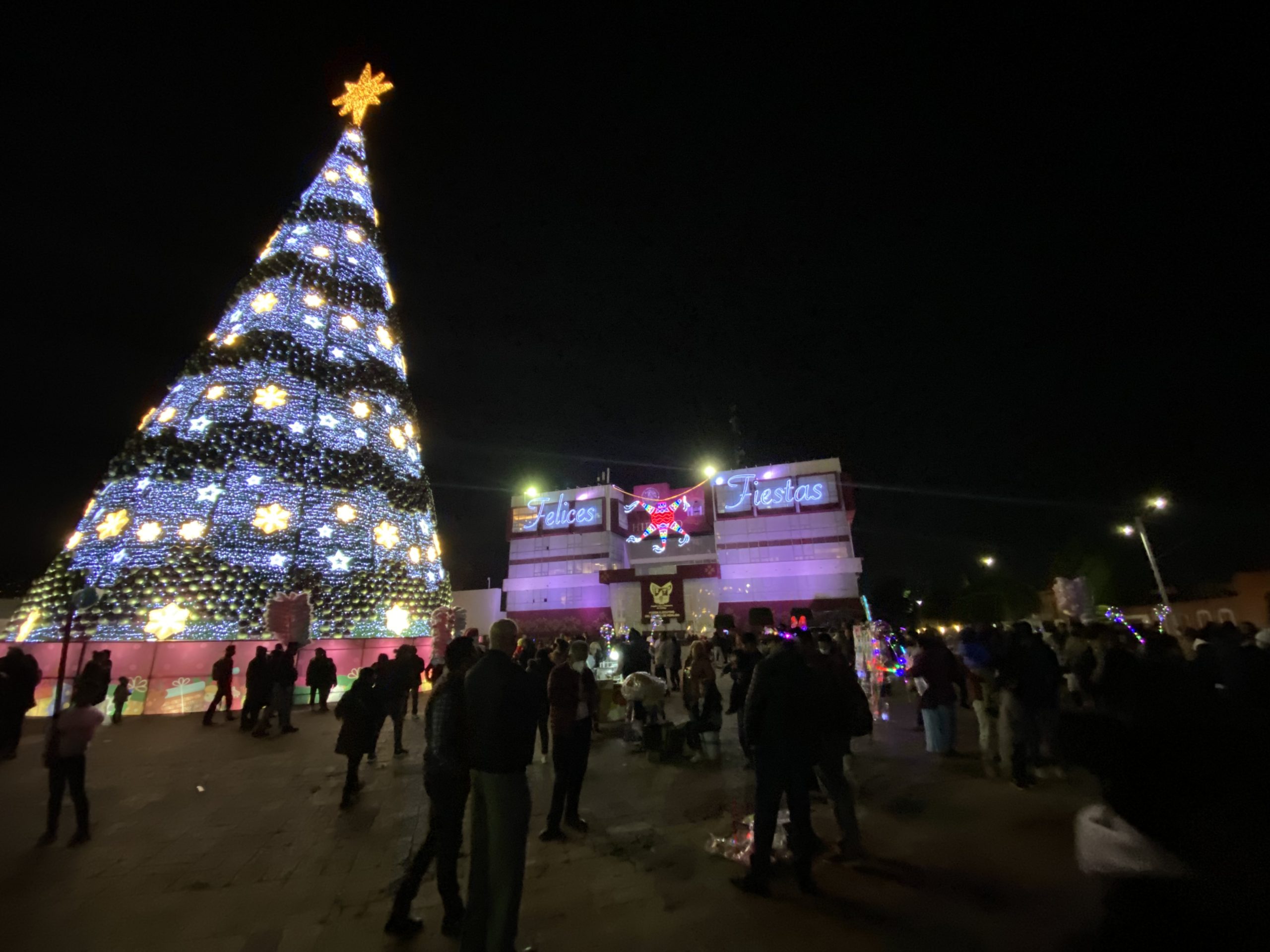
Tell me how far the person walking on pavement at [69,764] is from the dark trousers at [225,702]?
20.4 ft

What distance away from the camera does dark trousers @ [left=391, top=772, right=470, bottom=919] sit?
3268mm

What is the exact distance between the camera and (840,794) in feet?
13.1

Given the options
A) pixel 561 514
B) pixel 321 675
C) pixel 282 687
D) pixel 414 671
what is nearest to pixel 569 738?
pixel 414 671

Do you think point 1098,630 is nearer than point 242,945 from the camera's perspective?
A: No

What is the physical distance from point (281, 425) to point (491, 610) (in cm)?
2215

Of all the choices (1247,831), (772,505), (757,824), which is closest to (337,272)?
(757,824)

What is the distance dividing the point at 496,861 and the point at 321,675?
33.7 feet

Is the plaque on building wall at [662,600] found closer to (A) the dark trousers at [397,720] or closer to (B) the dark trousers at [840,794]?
(A) the dark trousers at [397,720]

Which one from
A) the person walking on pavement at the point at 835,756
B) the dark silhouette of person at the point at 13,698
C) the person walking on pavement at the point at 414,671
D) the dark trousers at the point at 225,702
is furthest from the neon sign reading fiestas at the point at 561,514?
the person walking on pavement at the point at 835,756

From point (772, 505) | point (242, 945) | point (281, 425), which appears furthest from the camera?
point (772, 505)

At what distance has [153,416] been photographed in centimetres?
1255

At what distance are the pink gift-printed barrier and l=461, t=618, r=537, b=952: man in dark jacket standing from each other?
9.39m

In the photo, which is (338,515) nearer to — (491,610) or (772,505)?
(491,610)

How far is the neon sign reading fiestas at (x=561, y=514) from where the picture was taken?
42.6 metres
